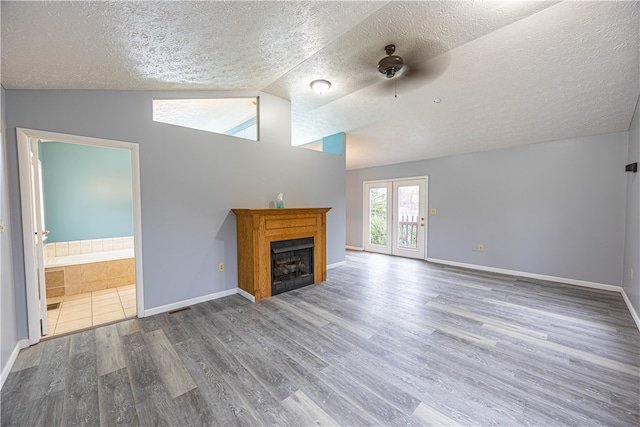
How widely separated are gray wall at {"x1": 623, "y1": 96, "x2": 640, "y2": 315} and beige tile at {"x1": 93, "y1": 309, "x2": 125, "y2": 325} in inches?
220

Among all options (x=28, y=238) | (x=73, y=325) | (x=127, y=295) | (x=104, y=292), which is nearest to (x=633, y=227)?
(x=28, y=238)

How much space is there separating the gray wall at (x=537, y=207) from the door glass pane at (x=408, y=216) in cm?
36

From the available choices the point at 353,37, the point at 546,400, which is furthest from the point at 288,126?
the point at 546,400

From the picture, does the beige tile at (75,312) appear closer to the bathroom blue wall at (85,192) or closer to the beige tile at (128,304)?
the beige tile at (128,304)

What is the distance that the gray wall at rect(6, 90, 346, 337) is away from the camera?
228cm

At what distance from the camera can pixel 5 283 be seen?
77.7 inches

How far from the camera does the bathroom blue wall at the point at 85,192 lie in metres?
4.05

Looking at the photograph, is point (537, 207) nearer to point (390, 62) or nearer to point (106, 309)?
point (390, 62)

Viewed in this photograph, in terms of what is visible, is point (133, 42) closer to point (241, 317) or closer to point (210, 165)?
point (210, 165)

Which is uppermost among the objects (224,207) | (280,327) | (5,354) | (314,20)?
(314,20)

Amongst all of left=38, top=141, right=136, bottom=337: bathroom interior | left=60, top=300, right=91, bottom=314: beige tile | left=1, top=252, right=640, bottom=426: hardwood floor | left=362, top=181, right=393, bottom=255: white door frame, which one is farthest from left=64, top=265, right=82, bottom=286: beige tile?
left=362, top=181, right=393, bottom=255: white door frame

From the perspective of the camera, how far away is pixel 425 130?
436 cm

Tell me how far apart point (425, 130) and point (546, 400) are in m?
3.85

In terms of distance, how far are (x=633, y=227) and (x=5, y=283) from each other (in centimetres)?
622
